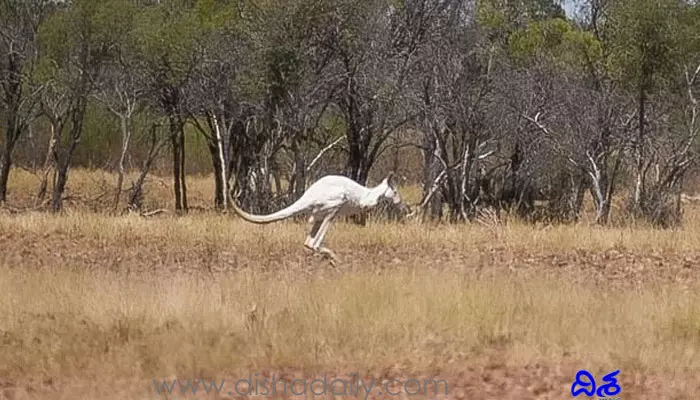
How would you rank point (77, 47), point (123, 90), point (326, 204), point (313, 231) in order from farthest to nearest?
point (123, 90)
point (77, 47)
point (313, 231)
point (326, 204)

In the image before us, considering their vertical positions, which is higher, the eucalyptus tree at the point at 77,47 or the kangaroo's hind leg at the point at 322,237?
the eucalyptus tree at the point at 77,47

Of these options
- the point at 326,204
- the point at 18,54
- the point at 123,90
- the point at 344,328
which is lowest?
the point at 344,328

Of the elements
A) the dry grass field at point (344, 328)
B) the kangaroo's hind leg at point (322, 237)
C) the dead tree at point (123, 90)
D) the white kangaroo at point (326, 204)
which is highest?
the dead tree at point (123, 90)

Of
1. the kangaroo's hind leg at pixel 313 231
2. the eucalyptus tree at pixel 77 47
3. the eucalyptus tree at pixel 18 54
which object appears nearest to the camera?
the kangaroo's hind leg at pixel 313 231

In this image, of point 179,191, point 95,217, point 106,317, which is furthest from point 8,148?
point 106,317

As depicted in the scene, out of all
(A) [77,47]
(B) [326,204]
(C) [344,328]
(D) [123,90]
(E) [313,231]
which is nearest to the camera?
(C) [344,328]

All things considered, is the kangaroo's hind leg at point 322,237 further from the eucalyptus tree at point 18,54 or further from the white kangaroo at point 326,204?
the eucalyptus tree at point 18,54

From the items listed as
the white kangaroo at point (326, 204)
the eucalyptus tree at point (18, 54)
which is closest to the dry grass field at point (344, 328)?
the white kangaroo at point (326, 204)

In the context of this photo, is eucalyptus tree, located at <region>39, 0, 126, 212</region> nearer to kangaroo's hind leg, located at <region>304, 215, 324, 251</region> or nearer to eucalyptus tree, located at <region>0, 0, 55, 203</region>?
eucalyptus tree, located at <region>0, 0, 55, 203</region>

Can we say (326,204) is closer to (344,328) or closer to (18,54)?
(344,328)

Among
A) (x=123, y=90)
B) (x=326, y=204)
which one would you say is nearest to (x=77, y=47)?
(x=123, y=90)

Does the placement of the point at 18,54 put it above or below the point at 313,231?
above

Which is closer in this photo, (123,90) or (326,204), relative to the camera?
(326,204)

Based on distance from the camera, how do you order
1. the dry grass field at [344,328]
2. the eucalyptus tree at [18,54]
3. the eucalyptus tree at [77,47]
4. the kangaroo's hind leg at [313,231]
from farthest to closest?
1. the eucalyptus tree at [18,54]
2. the eucalyptus tree at [77,47]
3. the kangaroo's hind leg at [313,231]
4. the dry grass field at [344,328]
